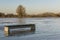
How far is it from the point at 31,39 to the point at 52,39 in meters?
1.63

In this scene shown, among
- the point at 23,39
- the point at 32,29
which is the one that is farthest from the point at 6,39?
the point at 32,29

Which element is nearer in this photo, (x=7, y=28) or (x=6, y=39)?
(x=6, y=39)

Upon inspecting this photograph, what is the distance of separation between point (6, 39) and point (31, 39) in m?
1.93

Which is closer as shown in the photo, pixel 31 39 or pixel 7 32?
pixel 31 39

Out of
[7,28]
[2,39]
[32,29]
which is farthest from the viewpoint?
[32,29]

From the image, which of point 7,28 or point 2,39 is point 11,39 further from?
point 7,28

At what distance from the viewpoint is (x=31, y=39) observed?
1503 centimetres

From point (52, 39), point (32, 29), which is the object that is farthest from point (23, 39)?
point (32, 29)

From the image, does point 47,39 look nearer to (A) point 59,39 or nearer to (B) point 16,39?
(A) point 59,39

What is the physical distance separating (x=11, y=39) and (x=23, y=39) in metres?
0.94

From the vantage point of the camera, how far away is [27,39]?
49.8 ft

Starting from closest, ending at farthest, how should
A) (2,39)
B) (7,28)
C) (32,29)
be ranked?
(2,39), (7,28), (32,29)

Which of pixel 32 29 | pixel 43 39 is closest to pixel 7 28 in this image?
pixel 32 29

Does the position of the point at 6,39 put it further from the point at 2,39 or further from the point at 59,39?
the point at 59,39
